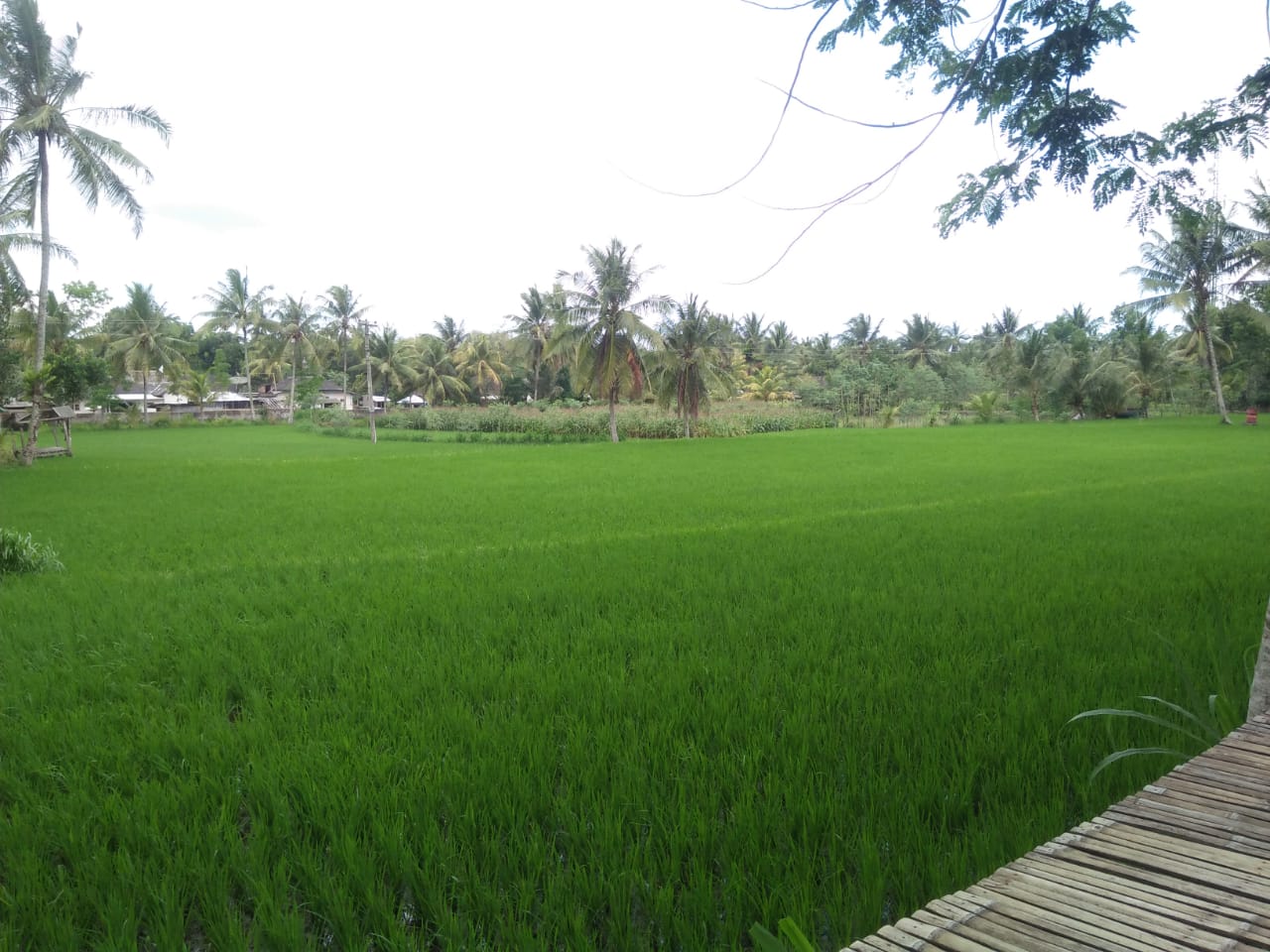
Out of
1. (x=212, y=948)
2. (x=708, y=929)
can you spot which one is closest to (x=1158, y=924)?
(x=708, y=929)

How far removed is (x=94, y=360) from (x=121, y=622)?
2090cm

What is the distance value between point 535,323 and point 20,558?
40.0 meters

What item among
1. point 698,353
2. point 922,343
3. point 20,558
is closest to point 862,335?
point 922,343

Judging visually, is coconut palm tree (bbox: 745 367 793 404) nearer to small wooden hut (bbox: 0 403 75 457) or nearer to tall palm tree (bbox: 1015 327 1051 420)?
tall palm tree (bbox: 1015 327 1051 420)

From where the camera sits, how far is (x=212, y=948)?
5.86 ft

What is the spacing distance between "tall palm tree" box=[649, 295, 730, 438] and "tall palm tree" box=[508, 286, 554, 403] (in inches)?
652

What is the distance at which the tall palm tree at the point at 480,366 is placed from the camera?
46.9 m

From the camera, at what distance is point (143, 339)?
38656mm

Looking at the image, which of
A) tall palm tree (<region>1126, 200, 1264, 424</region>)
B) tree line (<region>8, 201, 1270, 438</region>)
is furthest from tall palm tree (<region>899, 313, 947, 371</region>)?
tall palm tree (<region>1126, 200, 1264, 424</region>)

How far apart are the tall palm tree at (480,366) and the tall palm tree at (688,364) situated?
20114 millimetres

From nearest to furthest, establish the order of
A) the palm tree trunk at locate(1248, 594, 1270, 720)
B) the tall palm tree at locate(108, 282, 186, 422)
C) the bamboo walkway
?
the bamboo walkway
the palm tree trunk at locate(1248, 594, 1270, 720)
the tall palm tree at locate(108, 282, 186, 422)

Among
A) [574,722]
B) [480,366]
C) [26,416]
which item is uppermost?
[480,366]

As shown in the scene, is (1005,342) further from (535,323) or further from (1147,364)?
(535,323)

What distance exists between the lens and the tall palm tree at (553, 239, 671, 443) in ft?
84.2
